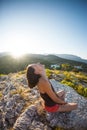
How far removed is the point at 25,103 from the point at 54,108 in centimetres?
248

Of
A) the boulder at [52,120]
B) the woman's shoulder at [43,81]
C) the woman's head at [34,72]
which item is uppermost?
the woman's head at [34,72]

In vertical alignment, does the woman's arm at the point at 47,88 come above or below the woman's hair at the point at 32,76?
below

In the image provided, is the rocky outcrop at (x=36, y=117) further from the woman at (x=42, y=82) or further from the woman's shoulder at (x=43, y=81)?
the woman's shoulder at (x=43, y=81)

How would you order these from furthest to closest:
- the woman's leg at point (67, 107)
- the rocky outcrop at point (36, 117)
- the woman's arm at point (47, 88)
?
the rocky outcrop at point (36, 117), the woman's leg at point (67, 107), the woman's arm at point (47, 88)

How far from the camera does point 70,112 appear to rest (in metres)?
7.69

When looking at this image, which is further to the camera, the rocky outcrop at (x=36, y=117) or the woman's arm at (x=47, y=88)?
the rocky outcrop at (x=36, y=117)

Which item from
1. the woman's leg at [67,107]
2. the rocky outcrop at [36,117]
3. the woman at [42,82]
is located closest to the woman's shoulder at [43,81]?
the woman at [42,82]

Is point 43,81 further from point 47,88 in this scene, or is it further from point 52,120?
point 52,120

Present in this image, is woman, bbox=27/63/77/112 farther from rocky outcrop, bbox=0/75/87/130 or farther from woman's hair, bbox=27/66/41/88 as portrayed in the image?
rocky outcrop, bbox=0/75/87/130

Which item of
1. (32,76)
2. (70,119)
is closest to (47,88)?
(32,76)

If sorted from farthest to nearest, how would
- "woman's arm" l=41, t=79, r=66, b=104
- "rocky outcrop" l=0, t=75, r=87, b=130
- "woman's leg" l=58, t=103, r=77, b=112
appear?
"rocky outcrop" l=0, t=75, r=87, b=130 → "woman's leg" l=58, t=103, r=77, b=112 → "woman's arm" l=41, t=79, r=66, b=104

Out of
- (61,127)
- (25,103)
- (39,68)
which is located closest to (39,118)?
(61,127)

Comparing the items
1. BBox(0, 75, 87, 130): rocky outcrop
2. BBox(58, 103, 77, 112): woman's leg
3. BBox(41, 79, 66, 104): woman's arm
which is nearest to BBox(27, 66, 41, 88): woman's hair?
BBox(41, 79, 66, 104): woman's arm

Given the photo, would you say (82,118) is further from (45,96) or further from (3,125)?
(3,125)
